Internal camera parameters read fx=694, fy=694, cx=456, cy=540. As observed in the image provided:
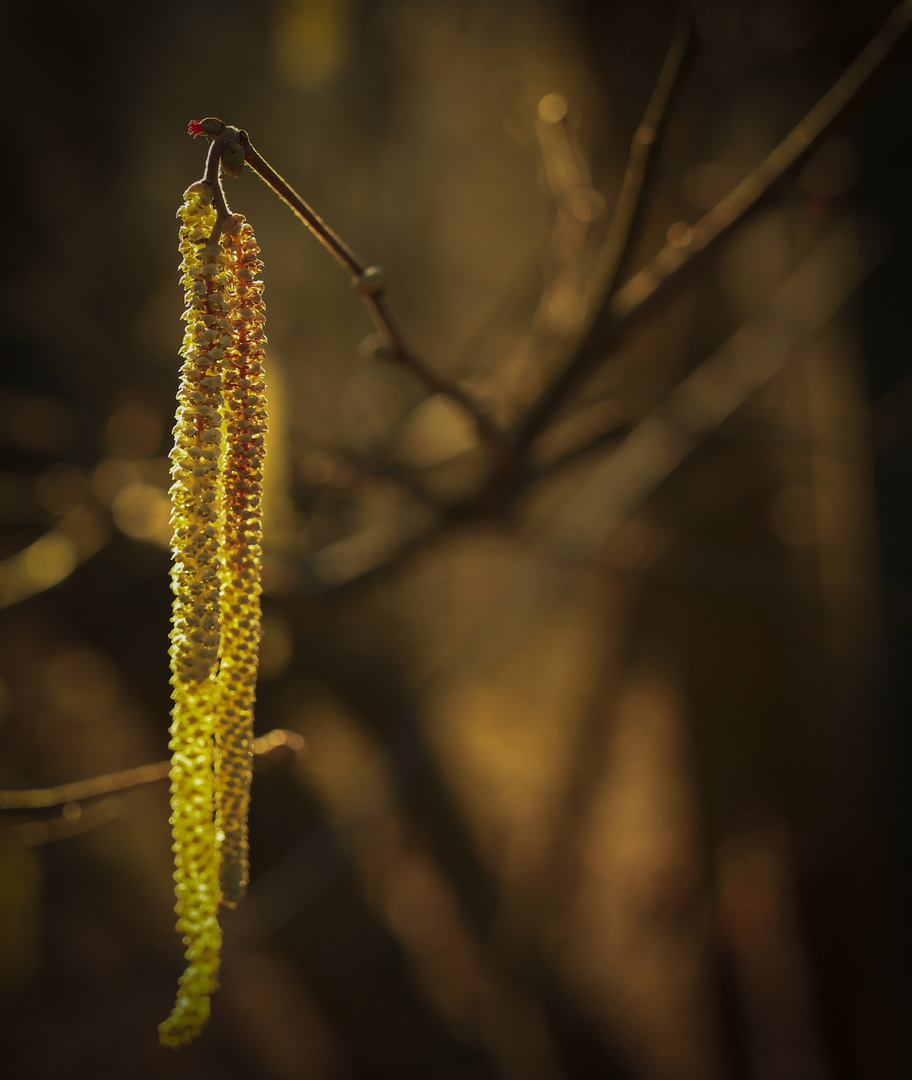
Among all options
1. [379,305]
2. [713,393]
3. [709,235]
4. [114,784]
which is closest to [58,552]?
[114,784]

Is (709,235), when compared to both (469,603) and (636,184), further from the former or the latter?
(469,603)

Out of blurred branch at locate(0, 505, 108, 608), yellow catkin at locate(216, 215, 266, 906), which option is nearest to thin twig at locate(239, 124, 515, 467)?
yellow catkin at locate(216, 215, 266, 906)

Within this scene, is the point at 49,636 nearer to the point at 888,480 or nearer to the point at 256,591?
the point at 256,591

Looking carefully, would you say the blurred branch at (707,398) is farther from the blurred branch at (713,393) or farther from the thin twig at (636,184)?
the thin twig at (636,184)

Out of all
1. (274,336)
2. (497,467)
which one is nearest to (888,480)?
(497,467)

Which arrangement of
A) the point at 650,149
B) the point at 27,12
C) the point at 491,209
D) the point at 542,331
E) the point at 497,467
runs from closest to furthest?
1. the point at 650,149
2. the point at 497,467
3. the point at 542,331
4. the point at 27,12
5. the point at 491,209

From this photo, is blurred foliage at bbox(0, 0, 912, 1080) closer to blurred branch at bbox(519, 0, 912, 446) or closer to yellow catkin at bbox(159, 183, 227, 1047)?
blurred branch at bbox(519, 0, 912, 446)
